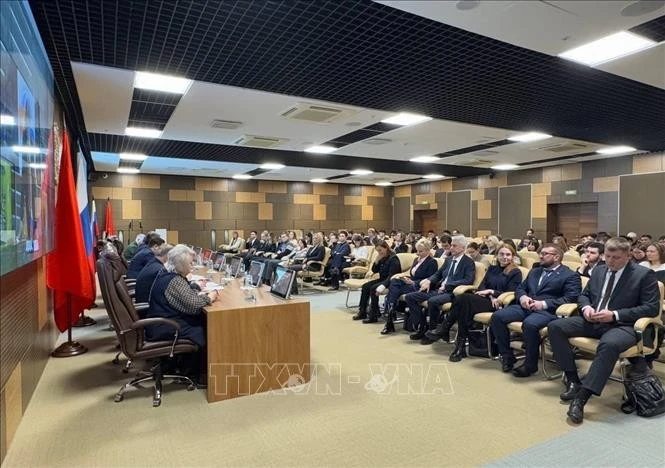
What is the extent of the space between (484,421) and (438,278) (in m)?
2.72

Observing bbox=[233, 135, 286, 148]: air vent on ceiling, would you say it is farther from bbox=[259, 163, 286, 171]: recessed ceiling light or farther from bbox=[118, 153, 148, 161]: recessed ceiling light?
bbox=[118, 153, 148, 161]: recessed ceiling light

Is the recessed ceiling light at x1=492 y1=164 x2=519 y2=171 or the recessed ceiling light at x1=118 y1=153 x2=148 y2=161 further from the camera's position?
the recessed ceiling light at x1=492 y1=164 x2=519 y2=171

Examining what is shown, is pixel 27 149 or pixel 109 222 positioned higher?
pixel 27 149

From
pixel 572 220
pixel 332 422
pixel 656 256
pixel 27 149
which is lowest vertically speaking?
pixel 332 422

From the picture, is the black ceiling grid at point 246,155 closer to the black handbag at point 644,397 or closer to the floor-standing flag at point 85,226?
the floor-standing flag at point 85,226

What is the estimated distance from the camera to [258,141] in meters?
8.77

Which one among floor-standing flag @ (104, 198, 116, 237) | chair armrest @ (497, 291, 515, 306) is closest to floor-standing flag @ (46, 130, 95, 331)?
chair armrest @ (497, 291, 515, 306)

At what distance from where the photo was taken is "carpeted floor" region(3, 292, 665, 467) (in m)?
2.69

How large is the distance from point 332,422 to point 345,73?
3.51 m

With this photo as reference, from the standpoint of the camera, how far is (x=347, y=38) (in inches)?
147

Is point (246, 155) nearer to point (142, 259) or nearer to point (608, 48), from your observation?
point (142, 259)

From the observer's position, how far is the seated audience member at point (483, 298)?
4.68 m

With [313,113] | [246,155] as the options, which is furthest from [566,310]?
[246,155]

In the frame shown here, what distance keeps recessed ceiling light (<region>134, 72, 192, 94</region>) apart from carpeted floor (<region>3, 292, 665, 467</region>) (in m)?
3.25
